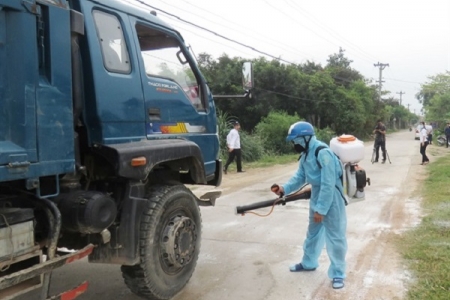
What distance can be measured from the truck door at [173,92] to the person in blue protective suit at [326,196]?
876 mm

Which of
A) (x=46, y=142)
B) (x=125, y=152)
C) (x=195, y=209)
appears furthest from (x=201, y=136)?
(x=46, y=142)

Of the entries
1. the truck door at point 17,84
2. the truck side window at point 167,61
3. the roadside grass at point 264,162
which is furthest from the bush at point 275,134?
the truck door at point 17,84

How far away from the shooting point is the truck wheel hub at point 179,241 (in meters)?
3.79

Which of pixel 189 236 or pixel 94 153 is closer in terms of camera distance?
pixel 94 153

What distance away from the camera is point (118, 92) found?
348 centimetres

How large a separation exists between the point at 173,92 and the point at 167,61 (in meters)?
0.35

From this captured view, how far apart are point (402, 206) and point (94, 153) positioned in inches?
258

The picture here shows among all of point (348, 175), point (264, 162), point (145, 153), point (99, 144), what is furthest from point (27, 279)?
point (264, 162)

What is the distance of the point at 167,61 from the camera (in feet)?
14.0

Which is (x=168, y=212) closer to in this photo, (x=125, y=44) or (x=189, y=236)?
(x=189, y=236)

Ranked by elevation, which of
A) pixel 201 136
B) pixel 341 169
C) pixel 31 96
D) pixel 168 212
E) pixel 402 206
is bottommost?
pixel 402 206

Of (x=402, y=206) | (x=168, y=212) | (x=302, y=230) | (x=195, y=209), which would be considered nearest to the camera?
(x=168, y=212)

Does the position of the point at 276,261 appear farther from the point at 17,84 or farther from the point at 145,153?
the point at 17,84

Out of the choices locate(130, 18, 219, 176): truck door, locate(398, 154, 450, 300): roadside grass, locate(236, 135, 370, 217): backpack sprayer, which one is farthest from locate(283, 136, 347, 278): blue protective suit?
locate(130, 18, 219, 176): truck door
